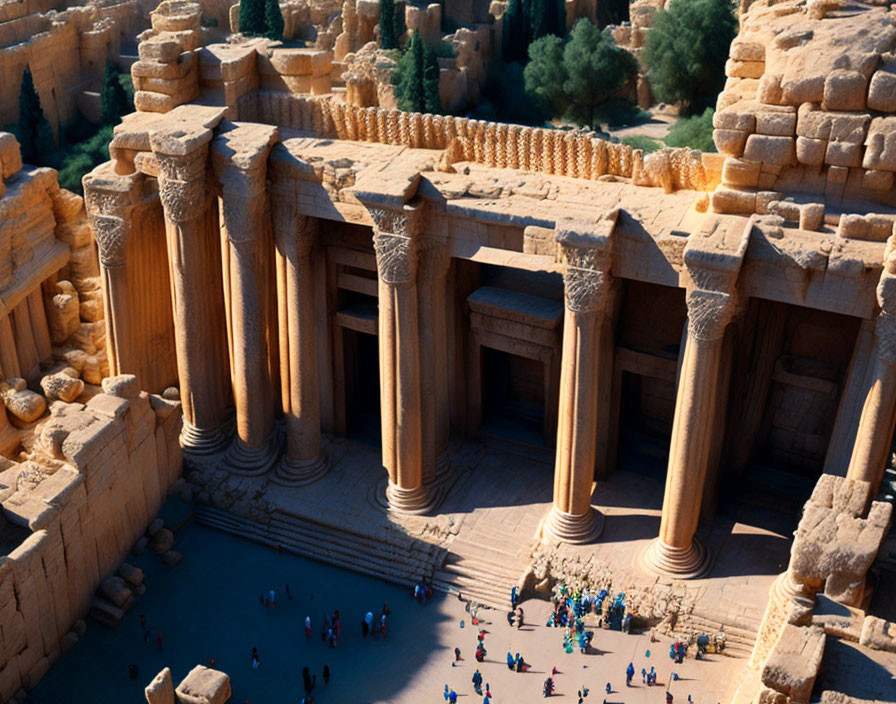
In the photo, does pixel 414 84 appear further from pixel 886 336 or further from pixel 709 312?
pixel 886 336

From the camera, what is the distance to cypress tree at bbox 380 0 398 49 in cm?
5491

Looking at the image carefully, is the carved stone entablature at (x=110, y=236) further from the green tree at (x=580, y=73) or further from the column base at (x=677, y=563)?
the green tree at (x=580, y=73)

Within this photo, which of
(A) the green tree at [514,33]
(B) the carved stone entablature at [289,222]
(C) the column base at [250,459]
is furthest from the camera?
(A) the green tree at [514,33]

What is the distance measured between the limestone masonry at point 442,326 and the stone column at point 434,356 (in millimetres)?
76

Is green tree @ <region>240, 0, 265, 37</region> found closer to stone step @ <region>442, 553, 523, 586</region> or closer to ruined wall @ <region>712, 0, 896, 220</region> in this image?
stone step @ <region>442, 553, 523, 586</region>

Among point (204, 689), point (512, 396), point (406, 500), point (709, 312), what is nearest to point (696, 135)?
point (512, 396)

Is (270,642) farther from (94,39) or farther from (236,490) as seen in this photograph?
(94,39)

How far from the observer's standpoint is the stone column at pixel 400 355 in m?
24.1

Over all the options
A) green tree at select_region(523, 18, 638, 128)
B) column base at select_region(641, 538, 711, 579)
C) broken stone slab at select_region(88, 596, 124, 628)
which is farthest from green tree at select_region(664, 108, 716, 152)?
broken stone slab at select_region(88, 596, 124, 628)

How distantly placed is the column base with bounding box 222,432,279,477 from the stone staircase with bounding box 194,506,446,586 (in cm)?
114

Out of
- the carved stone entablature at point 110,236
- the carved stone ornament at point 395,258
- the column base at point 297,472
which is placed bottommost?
the column base at point 297,472

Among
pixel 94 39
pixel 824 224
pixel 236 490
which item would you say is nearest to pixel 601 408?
pixel 824 224

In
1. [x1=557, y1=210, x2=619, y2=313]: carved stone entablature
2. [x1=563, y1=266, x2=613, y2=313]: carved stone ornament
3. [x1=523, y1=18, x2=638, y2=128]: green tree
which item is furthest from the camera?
[x1=523, y1=18, x2=638, y2=128]: green tree

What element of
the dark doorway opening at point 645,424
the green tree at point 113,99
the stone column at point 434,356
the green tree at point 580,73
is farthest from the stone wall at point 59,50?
the dark doorway opening at point 645,424
